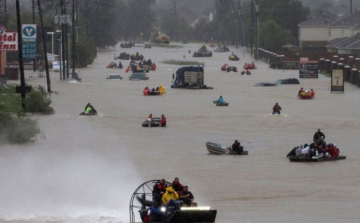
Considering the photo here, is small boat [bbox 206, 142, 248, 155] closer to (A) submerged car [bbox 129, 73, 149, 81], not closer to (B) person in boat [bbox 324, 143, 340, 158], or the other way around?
(B) person in boat [bbox 324, 143, 340, 158]

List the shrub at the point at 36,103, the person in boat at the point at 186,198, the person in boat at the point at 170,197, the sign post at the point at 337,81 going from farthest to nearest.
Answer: the sign post at the point at 337,81
the shrub at the point at 36,103
the person in boat at the point at 186,198
the person in boat at the point at 170,197

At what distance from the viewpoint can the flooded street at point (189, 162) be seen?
29.5m

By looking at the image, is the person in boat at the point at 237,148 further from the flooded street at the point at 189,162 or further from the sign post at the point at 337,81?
the sign post at the point at 337,81

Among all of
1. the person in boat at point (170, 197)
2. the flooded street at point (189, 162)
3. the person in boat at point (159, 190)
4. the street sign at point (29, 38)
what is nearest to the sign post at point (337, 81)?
the flooded street at point (189, 162)

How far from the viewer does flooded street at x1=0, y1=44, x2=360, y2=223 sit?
2948cm

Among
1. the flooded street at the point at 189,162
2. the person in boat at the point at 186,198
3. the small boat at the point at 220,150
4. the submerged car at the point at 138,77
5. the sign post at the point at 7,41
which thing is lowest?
the flooded street at the point at 189,162

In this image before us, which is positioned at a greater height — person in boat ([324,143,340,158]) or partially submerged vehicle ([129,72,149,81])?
partially submerged vehicle ([129,72,149,81])

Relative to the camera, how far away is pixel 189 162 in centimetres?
3928

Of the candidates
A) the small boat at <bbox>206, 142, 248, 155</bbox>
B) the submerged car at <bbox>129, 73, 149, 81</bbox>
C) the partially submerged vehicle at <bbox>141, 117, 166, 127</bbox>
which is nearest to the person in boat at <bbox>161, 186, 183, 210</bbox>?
the small boat at <bbox>206, 142, 248, 155</bbox>

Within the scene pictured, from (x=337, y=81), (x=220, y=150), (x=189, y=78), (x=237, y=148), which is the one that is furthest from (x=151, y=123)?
(x=189, y=78)

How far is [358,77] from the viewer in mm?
84812

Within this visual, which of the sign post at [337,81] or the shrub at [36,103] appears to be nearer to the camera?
the shrub at [36,103]

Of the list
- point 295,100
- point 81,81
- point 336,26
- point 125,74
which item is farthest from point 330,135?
point 336,26

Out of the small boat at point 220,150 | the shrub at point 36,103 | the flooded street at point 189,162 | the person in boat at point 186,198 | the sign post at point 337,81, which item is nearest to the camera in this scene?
the person in boat at point 186,198
